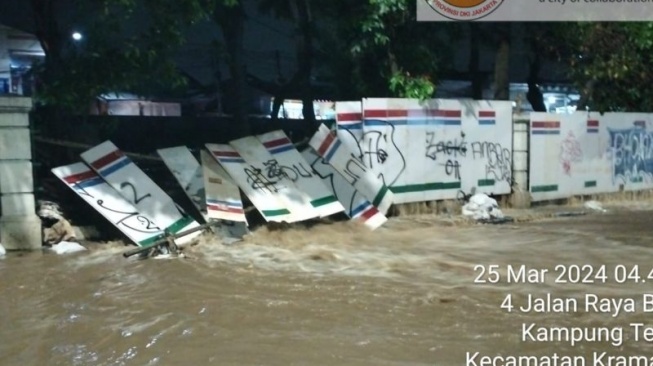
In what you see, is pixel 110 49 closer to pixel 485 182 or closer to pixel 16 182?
pixel 16 182

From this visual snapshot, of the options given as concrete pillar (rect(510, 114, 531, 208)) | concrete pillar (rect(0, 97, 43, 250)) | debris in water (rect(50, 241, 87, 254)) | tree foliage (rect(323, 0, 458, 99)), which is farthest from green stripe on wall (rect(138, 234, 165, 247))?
concrete pillar (rect(510, 114, 531, 208))

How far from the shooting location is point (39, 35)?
32.1 ft

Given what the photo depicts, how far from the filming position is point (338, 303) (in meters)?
6.13

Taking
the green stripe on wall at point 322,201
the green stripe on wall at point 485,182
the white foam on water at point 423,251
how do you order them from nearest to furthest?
the white foam on water at point 423,251, the green stripe on wall at point 322,201, the green stripe on wall at point 485,182

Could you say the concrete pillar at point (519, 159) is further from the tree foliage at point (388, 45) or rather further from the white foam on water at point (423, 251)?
the white foam on water at point (423, 251)

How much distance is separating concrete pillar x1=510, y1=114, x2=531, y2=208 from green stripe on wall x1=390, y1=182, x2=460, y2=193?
145 cm

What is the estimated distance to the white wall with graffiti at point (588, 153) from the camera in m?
13.1

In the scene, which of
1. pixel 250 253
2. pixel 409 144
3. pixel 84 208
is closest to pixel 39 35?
pixel 84 208

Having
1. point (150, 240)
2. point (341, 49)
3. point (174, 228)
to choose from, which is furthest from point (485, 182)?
point (150, 240)

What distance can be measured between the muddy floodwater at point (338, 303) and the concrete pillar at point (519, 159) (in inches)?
136

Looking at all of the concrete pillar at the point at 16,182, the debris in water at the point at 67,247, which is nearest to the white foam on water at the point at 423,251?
the debris in water at the point at 67,247

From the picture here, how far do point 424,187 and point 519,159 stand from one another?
2.37 m

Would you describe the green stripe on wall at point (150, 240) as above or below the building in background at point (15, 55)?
below

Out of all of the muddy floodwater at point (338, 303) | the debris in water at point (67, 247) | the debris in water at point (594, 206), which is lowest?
the muddy floodwater at point (338, 303)
